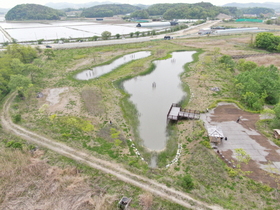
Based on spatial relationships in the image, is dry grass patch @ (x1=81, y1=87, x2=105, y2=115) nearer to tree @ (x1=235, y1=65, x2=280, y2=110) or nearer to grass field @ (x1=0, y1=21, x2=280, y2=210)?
grass field @ (x1=0, y1=21, x2=280, y2=210)

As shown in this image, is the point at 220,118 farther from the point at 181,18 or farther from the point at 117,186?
the point at 181,18

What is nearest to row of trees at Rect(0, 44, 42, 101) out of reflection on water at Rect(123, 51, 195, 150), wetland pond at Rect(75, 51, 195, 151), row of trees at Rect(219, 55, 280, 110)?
wetland pond at Rect(75, 51, 195, 151)

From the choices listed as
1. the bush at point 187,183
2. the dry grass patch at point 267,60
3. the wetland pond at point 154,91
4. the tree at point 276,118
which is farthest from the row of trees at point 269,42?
the bush at point 187,183

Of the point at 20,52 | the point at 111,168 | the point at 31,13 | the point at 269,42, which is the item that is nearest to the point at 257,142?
the point at 111,168

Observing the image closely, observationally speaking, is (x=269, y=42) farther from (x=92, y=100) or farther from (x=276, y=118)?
(x=92, y=100)

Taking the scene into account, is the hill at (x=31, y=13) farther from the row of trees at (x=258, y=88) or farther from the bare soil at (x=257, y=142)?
the bare soil at (x=257, y=142)

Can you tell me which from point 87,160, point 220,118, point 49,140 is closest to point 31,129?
point 49,140
